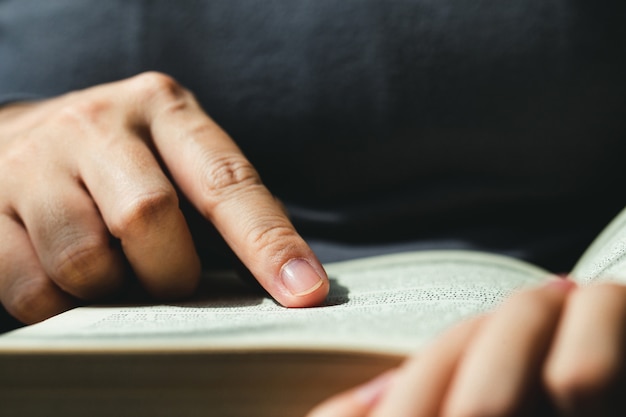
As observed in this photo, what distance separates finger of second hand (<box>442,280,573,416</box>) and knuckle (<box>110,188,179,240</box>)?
213 millimetres

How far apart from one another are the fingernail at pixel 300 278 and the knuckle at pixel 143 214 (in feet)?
0.24

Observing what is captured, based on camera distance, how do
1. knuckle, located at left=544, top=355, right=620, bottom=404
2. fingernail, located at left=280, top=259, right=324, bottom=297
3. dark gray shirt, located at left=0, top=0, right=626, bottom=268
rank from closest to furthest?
knuckle, located at left=544, top=355, right=620, bottom=404
fingernail, located at left=280, top=259, right=324, bottom=297
dark gray shirt, located at left=0, top=0, right=626, bottom=268

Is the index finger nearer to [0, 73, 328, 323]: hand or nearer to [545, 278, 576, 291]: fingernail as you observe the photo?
[0, 73, 328, 323]: hand

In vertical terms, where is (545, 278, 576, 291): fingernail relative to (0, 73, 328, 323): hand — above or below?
above

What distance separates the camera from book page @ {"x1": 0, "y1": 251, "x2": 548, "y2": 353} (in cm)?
26

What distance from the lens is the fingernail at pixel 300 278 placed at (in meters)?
0.38

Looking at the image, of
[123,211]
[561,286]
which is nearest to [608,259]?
[561,286]

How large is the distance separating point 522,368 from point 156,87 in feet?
1.10

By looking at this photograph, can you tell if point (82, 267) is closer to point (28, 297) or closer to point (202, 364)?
point (28, 297)

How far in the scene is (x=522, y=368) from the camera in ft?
0.70

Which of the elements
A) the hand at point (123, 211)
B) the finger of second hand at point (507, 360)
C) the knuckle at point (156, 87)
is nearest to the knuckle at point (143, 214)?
the hand at point (123, 211)

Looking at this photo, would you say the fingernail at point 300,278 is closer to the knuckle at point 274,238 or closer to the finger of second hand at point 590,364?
the knuckle at point 274,238

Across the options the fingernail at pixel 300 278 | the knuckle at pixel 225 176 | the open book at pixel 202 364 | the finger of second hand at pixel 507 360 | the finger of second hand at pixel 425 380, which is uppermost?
the finger of second hand at pixel 507 360

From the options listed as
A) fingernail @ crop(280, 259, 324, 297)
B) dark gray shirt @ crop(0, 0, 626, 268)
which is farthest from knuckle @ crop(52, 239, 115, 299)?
dark gray shirt @ crop(0, 0, 626, 268)
